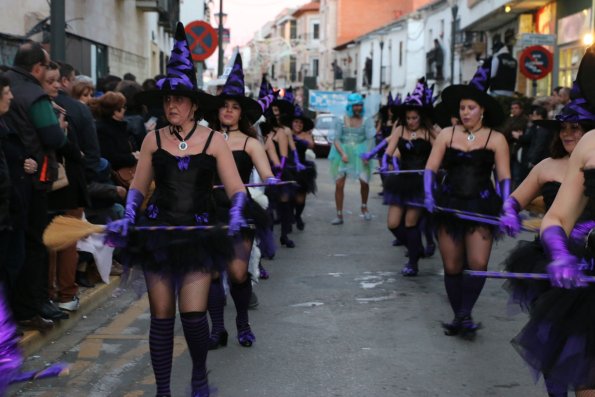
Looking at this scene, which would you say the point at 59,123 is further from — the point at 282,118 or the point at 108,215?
the point at 282,118

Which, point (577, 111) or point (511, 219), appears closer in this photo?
point (577, 111)

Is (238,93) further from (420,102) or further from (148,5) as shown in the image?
(148,5)

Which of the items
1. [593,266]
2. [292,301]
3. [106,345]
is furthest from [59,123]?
[593,266]

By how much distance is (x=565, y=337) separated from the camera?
3.78 meters

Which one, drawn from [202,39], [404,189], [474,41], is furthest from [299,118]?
[474,41]

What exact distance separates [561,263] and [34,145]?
4227 mm

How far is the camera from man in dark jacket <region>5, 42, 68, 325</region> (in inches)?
256

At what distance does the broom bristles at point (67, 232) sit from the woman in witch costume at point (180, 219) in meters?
0.12

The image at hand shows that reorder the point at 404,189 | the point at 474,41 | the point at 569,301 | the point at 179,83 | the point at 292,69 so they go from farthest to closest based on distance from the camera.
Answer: the point at 292,69
the point at 474,41
the point at 404,189
the point at 179,83
the point at 569,301

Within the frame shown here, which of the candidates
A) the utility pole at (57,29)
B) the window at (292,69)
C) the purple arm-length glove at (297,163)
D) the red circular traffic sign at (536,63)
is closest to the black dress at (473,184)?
the utility pole at (57,29)

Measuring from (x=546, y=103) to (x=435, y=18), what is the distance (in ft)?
111

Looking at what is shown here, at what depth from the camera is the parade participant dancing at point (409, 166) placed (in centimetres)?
1001

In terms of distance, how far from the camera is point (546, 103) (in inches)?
608

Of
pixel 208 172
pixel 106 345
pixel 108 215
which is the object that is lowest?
pixel 106 345
